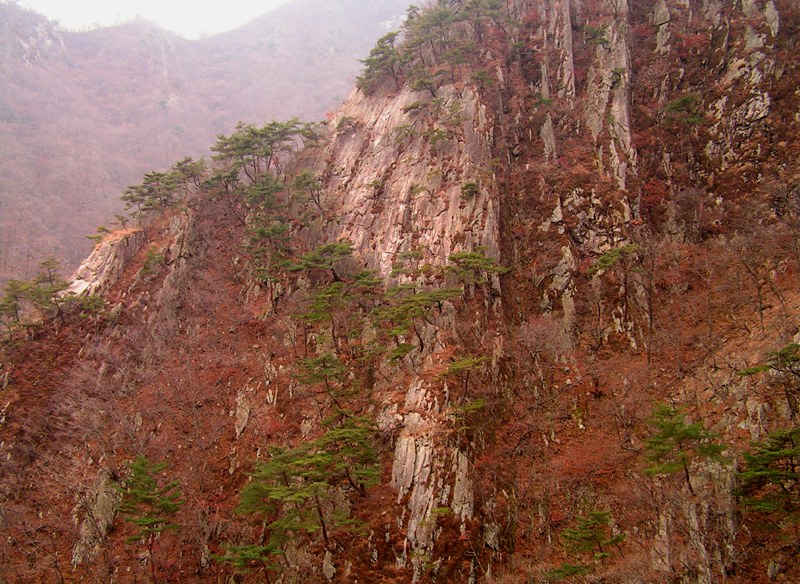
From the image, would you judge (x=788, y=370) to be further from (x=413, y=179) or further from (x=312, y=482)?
(x=413, y=179)

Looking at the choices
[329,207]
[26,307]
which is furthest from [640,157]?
[26,307]

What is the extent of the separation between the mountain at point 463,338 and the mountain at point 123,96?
2481 centimetres

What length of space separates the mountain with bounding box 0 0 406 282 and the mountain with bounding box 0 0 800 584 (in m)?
24.8

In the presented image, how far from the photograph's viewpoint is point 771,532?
431 inches

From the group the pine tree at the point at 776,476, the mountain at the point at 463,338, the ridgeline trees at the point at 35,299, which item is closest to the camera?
the pine tree at the point at 776,476

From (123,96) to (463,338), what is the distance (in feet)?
271

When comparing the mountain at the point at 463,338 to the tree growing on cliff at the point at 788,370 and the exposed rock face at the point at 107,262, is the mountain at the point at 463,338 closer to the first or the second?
the tree growing on cliff at the point at 788,370

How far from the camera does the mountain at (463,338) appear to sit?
1384 centimetres

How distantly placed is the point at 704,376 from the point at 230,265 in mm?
27354

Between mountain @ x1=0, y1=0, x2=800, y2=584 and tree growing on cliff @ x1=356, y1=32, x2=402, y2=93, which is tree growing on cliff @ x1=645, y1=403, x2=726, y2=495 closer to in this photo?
mountain @ x1=0, y1=0, x2=800, y2=584

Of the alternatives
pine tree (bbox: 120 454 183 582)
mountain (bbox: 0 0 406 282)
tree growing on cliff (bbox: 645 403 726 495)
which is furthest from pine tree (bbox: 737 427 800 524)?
mountain (bbox: 0 0 406 282)

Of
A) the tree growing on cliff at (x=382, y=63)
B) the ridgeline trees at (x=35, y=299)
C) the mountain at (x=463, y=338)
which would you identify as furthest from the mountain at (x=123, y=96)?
the mountain at (x=463, y=338)

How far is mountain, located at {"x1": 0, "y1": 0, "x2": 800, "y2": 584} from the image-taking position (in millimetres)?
13836

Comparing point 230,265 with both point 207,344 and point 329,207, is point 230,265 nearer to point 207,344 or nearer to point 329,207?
point 207,344
